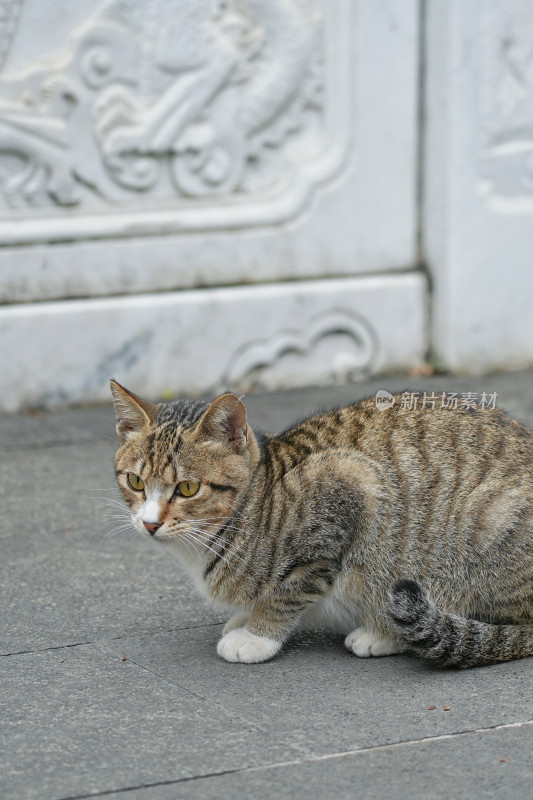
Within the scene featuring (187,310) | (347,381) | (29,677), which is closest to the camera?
(29,677)

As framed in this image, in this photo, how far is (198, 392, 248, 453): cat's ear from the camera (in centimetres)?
369

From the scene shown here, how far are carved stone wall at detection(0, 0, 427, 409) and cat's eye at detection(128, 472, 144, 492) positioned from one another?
3.20 meters

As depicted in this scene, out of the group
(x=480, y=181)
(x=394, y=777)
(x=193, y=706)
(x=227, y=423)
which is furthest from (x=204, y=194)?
(x=394, y=777)

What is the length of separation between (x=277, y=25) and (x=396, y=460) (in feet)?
13.3

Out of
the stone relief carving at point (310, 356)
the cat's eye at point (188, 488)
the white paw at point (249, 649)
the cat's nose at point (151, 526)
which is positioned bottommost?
the stone relief carving at point (310, 356)

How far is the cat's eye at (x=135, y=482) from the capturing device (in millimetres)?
3709

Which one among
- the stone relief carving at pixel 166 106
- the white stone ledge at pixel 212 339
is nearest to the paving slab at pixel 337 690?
the white stone ledge at pixel 212 339

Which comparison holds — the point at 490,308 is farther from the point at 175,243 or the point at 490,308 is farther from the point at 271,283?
the point at 175,243

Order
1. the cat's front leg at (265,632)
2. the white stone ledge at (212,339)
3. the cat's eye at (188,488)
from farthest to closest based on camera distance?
the white stone ledge at (212,339) < the cat's front leg at (265,632) < the cat's eye at (188,488)

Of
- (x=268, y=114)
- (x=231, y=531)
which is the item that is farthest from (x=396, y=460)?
(x=268, y=114)

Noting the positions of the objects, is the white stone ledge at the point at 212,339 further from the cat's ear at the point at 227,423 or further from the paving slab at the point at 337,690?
the cat's ear at the point at 227,423

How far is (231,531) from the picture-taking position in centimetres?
379

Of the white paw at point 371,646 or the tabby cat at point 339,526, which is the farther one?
the white paw at point 371,646

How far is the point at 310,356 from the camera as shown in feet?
24.3
